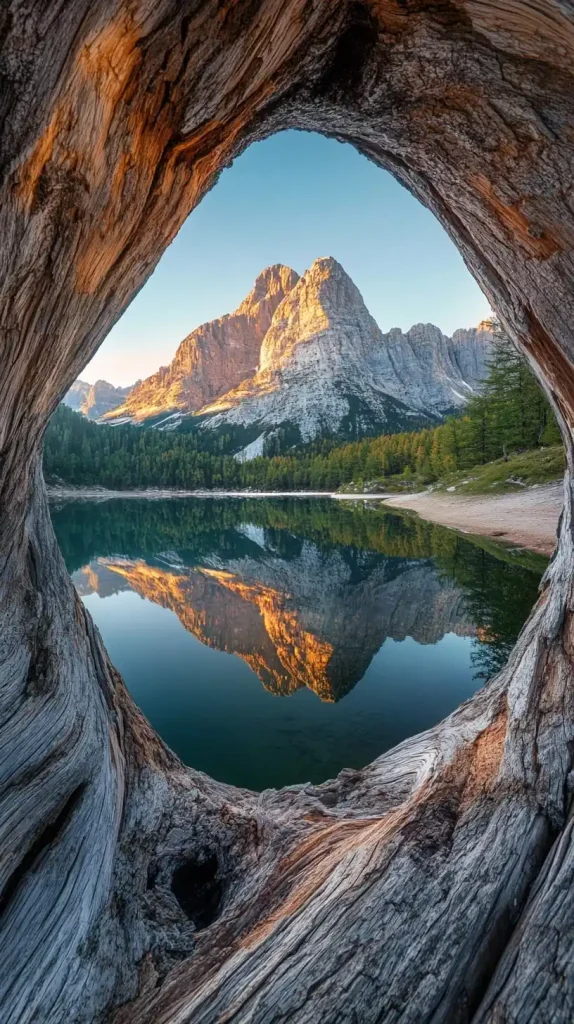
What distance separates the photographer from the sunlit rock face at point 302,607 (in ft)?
41.3

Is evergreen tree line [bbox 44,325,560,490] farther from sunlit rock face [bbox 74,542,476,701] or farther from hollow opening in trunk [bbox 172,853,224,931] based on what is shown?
hollow opening in trunk [bbox 172,853,224,931]

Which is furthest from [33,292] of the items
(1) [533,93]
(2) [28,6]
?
(1) [533,93]

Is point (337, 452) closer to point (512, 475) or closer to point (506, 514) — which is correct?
point (512, 475)

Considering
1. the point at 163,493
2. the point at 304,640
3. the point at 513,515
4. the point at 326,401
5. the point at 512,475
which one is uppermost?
the point at 326,401

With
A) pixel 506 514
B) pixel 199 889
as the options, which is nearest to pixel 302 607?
pixel 199 889

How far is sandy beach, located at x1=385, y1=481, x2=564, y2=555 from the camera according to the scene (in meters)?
22.3

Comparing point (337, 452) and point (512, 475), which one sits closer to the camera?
point (512, 475)

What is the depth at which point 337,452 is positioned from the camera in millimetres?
104375

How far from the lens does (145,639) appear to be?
1509 cm

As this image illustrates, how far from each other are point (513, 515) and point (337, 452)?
7775 centimetres

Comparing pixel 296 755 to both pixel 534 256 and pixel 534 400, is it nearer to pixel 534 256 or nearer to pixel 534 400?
pixel 534 256

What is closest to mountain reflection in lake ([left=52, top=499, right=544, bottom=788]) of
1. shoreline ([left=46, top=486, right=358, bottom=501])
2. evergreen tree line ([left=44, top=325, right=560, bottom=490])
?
evergreen tree line ([left=44, top=325, right=560, bottom=490])

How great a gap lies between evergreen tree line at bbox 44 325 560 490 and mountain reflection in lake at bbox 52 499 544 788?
1962 cm

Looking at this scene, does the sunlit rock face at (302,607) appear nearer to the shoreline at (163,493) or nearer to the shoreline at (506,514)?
the shoreline at (506,514)
